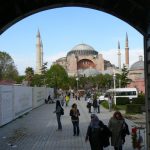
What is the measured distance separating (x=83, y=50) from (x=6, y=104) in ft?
517

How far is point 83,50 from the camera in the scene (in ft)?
602

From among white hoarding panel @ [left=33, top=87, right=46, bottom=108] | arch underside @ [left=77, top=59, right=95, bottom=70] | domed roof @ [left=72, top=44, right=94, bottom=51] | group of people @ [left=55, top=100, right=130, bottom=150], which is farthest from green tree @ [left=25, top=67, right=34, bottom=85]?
group of people @ [left=55, top=100, right=130, bottom=150]

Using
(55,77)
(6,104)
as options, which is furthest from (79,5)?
(55,77)

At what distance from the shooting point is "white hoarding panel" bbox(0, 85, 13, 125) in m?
25.0

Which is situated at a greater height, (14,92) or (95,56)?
(95,56)

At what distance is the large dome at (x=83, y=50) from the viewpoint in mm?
182600

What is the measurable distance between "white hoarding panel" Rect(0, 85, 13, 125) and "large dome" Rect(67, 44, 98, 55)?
153604 mm

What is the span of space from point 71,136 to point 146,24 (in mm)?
10734

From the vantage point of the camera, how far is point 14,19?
10.8 m

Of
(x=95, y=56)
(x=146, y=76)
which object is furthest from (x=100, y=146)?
(x=95, y=56)

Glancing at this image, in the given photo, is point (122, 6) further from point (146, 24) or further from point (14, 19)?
point (14, 19)

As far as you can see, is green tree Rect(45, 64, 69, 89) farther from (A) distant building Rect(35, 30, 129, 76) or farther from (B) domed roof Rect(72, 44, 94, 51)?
(B) domed roof Rect(72, 44, 94, 51)

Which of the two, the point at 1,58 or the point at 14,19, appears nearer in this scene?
the point at 14,19

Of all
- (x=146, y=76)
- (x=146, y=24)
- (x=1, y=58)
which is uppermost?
(x=1, y=58)
